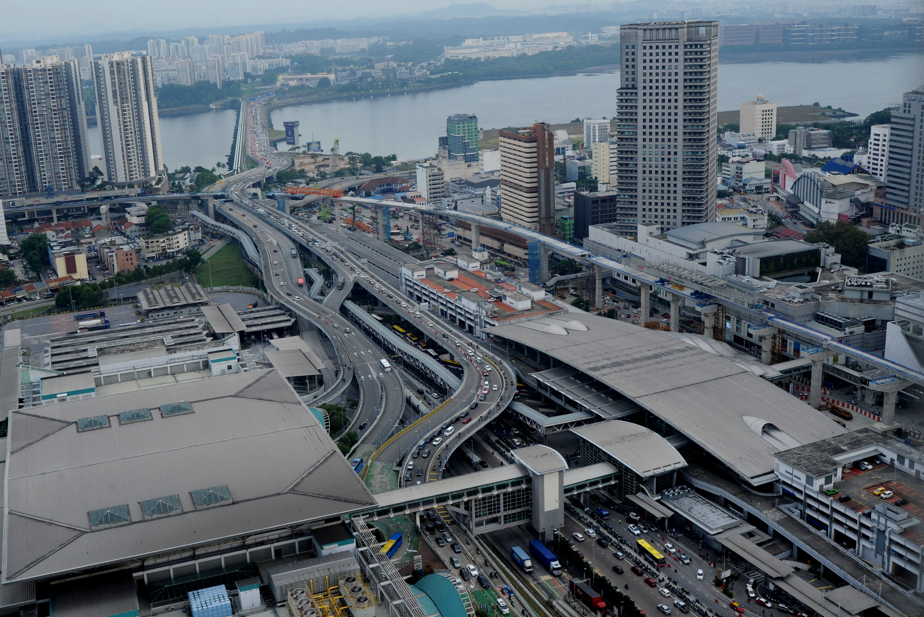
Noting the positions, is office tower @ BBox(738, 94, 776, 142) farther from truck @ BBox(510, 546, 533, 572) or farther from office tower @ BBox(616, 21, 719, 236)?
truck @ BBox(510, 546, 533, 572)

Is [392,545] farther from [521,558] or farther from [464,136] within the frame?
[464,136]

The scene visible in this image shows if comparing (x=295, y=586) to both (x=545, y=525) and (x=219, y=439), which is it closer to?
(x=219, y=439)

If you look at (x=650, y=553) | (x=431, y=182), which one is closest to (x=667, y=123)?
(x=431, y=182)

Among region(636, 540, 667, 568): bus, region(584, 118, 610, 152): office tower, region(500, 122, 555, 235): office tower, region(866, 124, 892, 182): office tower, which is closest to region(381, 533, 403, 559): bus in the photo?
region(636, 540, 667, 568): bus

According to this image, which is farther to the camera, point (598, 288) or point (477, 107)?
point (477, 107)

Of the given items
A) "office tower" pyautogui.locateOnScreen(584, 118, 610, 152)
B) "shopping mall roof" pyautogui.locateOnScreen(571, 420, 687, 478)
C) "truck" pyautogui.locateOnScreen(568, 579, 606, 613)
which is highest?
"office tower" pyautogui.locateOnScreen(584, 118, 610, 152)

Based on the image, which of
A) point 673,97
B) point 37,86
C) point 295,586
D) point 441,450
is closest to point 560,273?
point 673,97
